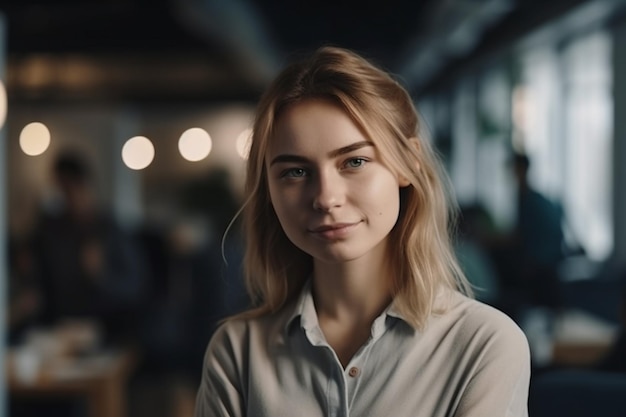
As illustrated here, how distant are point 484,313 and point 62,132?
1426cm

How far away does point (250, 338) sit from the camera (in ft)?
5.01

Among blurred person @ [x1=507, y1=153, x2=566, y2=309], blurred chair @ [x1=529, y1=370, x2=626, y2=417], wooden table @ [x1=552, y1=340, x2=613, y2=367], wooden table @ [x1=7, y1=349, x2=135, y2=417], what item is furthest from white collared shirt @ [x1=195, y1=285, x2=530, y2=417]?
blurred person @ [x1=507, y1=153, x2=566, y2=309]

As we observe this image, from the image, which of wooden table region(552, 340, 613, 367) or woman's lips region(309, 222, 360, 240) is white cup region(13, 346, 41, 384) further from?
woman's lips region(309, 222, 360, 240)

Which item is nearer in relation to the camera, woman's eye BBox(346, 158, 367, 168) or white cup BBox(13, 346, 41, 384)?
woman's eye BBox(346, 158, 367, 168)

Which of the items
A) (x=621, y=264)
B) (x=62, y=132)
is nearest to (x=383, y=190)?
(x=621, y=264)

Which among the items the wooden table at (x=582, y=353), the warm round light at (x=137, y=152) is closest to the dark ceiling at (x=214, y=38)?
the warm round light at (x=137, y=152)

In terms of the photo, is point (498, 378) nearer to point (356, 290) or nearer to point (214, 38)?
point (356, 290)

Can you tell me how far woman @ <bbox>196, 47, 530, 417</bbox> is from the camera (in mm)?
1395

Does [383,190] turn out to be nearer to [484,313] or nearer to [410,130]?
[410,130]

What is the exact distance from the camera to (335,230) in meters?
1.40

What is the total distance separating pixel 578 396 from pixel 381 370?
643mm

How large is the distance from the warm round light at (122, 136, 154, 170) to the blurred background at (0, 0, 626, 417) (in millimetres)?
50

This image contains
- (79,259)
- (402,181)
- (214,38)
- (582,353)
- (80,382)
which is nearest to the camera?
(402,181)

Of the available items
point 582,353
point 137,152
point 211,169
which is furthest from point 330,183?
point 211,169
